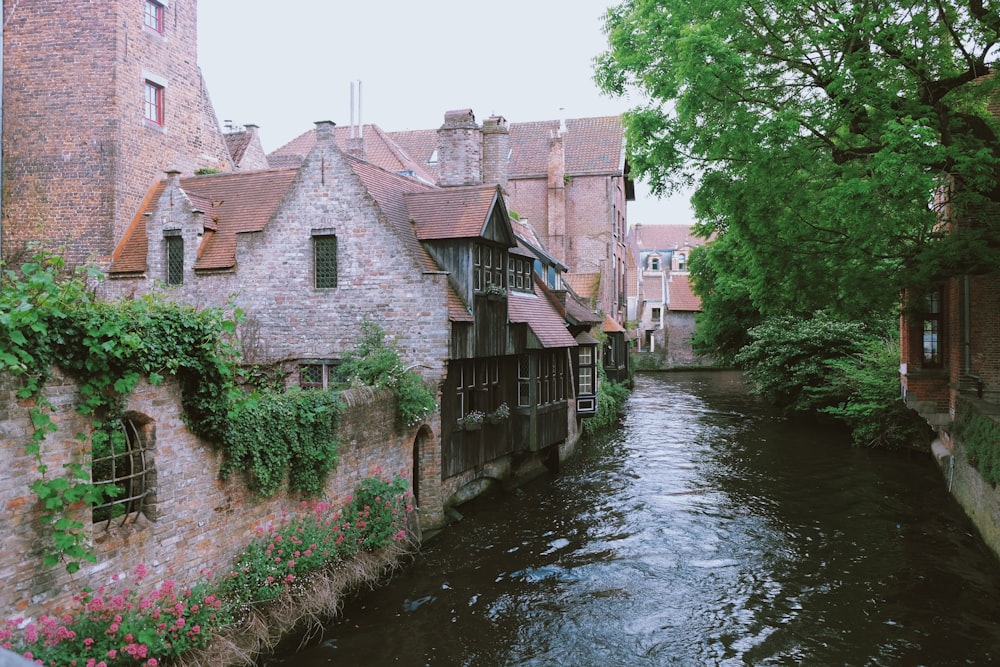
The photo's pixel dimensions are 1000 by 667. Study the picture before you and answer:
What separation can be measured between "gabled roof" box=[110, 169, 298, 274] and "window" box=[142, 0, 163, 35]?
4919mm

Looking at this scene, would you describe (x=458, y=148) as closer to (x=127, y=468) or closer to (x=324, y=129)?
(x=324, y=129)

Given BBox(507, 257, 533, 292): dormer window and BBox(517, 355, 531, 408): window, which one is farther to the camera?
BBox(507, 257, 533, 292): dormer window

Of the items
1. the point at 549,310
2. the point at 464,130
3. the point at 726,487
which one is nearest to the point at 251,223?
the point at 464,130

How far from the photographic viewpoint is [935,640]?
10.1 m

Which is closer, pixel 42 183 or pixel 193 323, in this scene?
pixel 193 323

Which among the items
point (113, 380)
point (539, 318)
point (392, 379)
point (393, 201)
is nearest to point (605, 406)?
point (539, 318)

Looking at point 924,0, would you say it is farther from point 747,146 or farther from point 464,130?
point 464,130

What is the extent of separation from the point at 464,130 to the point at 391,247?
5664mm

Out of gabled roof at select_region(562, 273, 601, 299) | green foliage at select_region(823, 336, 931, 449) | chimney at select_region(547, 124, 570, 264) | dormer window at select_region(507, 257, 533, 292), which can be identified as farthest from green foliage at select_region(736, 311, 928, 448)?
chimney at select_region(547, 124, 570, 264)

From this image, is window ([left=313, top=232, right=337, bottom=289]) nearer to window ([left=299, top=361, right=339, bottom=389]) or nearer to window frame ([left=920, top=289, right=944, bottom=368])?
window ([left=299, top=361, right=339, bottom=389])

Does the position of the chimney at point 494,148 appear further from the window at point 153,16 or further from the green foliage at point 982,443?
the green foliage at point 982,443

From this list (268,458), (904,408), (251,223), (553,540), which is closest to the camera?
(268,458)

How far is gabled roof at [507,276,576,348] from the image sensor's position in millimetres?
18266

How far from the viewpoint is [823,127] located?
41.5ft
